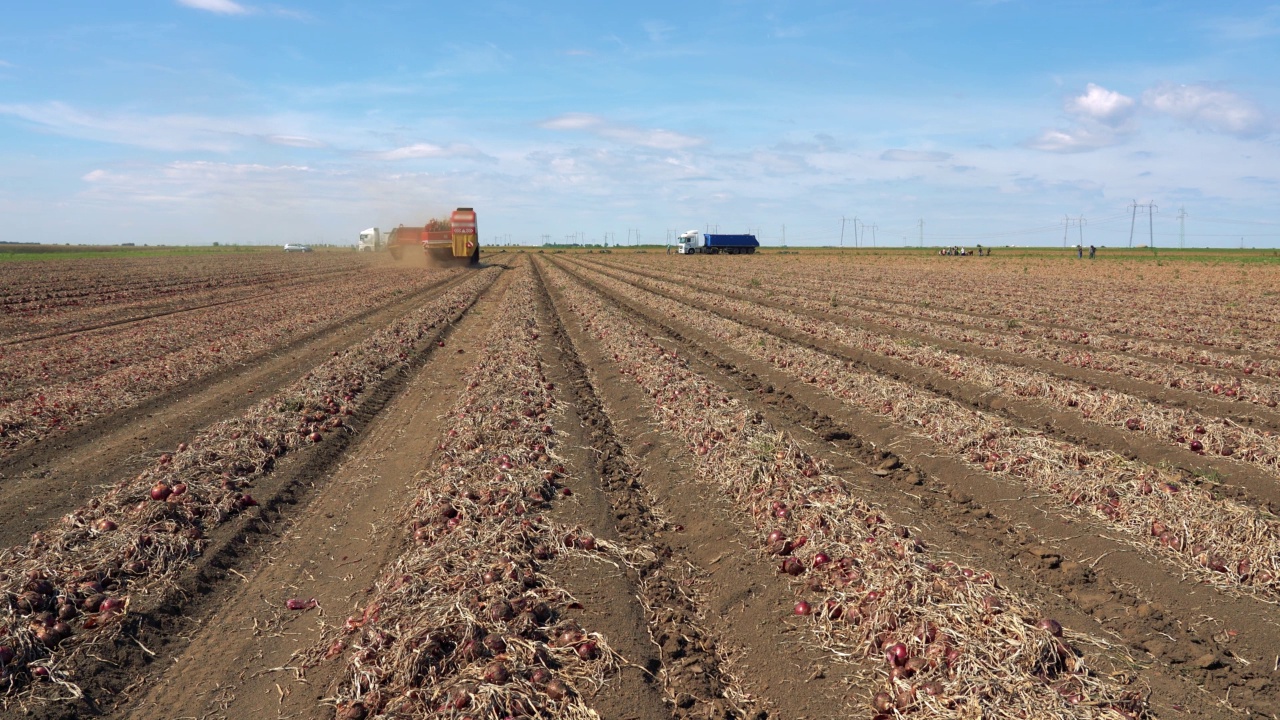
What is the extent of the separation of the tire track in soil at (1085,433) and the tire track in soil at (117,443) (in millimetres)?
12313

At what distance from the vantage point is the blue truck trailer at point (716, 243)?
10544cm

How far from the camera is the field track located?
4.69m

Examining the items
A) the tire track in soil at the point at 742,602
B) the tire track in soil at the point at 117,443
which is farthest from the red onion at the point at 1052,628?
the tire track in soil at the point at 117,443

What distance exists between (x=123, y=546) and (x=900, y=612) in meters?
6.64

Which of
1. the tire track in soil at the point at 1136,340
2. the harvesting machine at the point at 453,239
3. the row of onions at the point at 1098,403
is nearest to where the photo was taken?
the row of onions at the point at 1098,403

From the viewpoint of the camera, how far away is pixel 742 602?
584cm

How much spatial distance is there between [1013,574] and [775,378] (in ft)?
27.7

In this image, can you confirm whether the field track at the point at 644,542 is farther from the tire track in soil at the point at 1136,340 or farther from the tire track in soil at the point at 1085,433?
the tire track in soil at the point at 1136,340

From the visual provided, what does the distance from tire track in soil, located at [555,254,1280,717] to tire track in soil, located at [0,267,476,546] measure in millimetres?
8919

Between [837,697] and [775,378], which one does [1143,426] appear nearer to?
[775,378]

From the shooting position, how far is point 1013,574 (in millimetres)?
6254

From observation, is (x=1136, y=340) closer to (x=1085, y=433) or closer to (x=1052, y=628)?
(x=1085, y=433)

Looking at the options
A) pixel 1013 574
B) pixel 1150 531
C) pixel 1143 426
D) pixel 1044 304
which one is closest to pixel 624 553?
pixel 1013 574

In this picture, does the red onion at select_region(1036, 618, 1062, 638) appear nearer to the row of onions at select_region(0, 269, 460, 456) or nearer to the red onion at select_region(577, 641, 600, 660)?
the red onion at select_region(577, 641, 600, 660)
